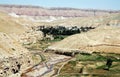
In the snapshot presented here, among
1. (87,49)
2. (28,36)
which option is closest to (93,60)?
(87,49)

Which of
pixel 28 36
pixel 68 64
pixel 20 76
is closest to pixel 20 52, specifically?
pixel 20 76

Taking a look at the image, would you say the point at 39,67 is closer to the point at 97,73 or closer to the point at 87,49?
the point at 97,73

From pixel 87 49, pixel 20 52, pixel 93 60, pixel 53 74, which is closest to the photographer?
pixel 20 52

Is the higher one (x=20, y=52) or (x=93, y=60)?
(x=20, y=52)

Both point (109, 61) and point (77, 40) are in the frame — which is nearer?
point (109, 61)

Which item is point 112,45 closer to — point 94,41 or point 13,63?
point 94,41

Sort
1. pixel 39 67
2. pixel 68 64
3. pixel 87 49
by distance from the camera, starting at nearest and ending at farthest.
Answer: pixel 39 67 → pixel 68 64 → pixel 87 49

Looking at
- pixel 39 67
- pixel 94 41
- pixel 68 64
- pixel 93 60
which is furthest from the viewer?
pixel 94 41

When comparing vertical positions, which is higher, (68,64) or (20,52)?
(20,52)

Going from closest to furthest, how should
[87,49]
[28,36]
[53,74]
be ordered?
[53,74], [87,49], [28,36]
